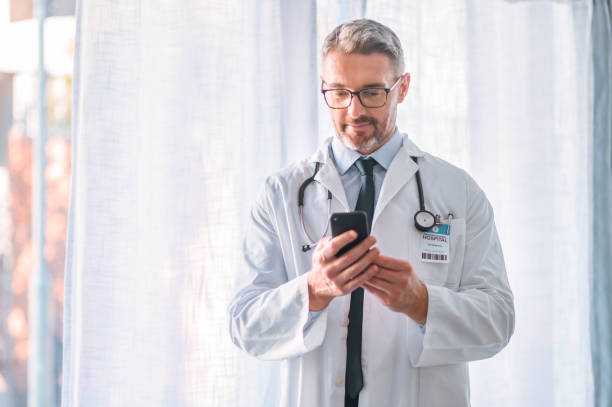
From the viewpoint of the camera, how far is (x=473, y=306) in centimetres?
137

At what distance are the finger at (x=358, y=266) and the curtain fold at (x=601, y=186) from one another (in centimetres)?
156

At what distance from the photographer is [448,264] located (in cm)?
147

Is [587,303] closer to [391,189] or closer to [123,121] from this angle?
[391,189]

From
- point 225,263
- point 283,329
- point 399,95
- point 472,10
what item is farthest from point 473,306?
point 472,10

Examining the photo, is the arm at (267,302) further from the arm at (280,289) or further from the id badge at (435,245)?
the id badge at (435,245)

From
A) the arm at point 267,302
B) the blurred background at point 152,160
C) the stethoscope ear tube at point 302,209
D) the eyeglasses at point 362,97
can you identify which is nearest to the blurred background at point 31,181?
the blurred background at point 152,160

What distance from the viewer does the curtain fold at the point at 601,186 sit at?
7.54 ft

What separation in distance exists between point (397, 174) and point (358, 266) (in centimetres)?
40

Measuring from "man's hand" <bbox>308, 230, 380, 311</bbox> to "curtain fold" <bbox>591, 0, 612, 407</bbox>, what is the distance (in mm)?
1546

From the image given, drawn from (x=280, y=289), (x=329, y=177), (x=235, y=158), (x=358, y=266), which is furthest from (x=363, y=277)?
(x=235, y=158)

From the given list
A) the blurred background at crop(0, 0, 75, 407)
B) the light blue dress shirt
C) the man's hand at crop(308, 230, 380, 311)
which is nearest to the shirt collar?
the light blue dress shirt

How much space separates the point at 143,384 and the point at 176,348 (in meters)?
0.14

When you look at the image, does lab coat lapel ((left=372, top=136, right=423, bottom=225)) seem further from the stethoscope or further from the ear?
the ear

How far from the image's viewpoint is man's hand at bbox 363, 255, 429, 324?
A: 124 cm
